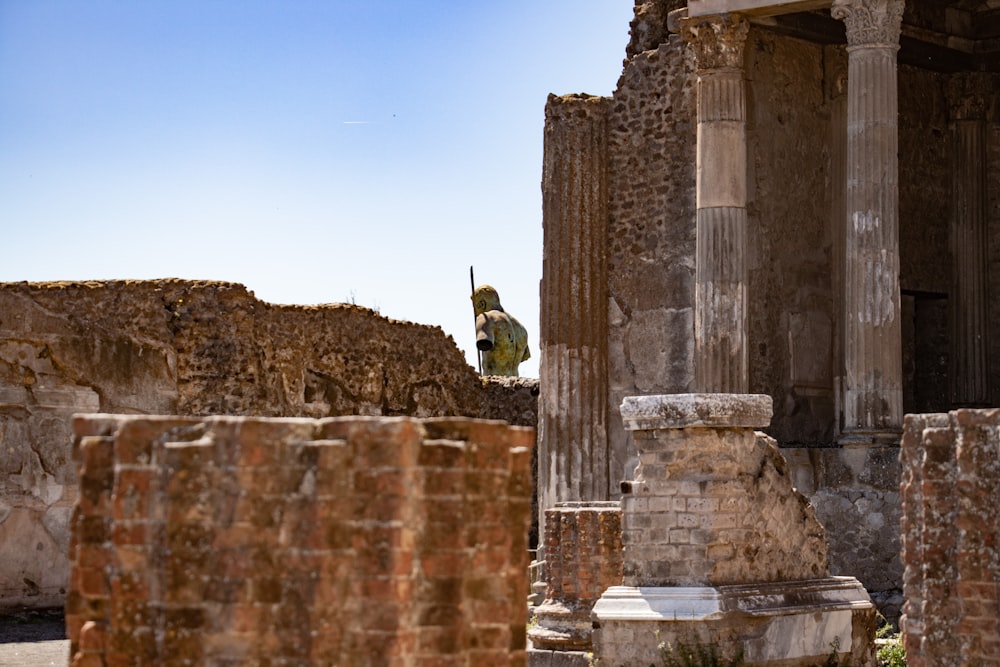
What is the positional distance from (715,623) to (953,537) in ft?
13.2

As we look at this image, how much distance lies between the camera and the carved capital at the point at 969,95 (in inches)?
722

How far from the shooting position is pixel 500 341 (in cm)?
2616

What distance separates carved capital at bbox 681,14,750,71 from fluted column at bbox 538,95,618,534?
1.82 meters

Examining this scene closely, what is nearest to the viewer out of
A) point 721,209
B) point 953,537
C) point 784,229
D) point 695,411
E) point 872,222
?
point 953,537

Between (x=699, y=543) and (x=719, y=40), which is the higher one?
(x=719, y=40)

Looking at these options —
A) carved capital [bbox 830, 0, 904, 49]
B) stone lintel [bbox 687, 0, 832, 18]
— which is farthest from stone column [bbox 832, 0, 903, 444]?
stone lintel [bbox 687, 0, 832, 18]

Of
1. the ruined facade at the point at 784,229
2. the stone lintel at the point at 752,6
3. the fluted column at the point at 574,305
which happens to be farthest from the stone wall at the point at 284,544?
the fluted column at the point at 574,305

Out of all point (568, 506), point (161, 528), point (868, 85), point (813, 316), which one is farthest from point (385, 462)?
point (813, 316)

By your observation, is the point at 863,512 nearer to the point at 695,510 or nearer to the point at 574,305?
the point at 574,305

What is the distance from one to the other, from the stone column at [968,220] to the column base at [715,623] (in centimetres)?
828

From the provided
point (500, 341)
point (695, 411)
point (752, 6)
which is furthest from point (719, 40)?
point (500, 341)

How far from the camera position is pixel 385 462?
4.18 m

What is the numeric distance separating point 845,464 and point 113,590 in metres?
11.5

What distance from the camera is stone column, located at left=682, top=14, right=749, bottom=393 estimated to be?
16.1 m
